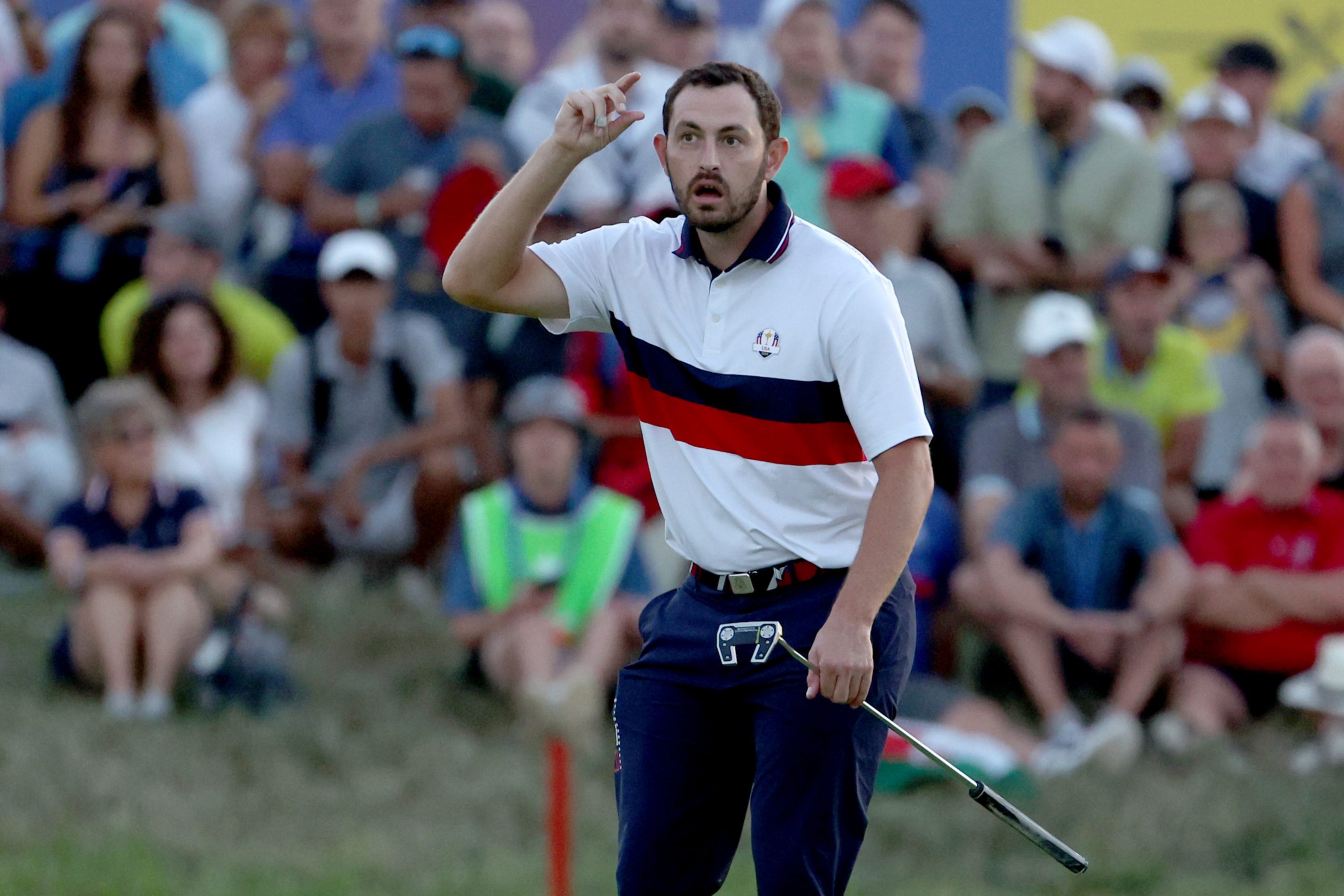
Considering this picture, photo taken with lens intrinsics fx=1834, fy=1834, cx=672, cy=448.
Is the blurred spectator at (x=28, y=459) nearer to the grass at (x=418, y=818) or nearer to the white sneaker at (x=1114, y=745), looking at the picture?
the grass at (x=418, y=818)

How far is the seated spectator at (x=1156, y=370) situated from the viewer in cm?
852

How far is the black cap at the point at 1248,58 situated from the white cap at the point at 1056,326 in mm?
2288

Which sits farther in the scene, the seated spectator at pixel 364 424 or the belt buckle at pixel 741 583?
the seated spectator at pixel 364 424

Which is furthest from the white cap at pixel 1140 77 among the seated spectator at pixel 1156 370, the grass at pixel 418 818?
the grass at pixel 418 818

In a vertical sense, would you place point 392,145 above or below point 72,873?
above

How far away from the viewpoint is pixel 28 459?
869 centimetres

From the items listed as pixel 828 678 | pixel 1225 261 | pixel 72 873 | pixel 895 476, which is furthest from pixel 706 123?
pixel 1225 261

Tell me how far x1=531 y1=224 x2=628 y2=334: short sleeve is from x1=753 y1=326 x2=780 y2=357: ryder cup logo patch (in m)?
0.41

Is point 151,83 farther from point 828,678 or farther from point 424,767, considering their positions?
point 828,678

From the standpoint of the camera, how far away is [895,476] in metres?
3.81

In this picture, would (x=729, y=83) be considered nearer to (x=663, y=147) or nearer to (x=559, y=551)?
(x=663, y=147)

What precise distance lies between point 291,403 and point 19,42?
2.73 m

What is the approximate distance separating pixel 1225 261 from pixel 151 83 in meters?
5.39

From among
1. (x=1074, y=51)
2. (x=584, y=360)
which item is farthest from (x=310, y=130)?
(x=1074, y=51)
